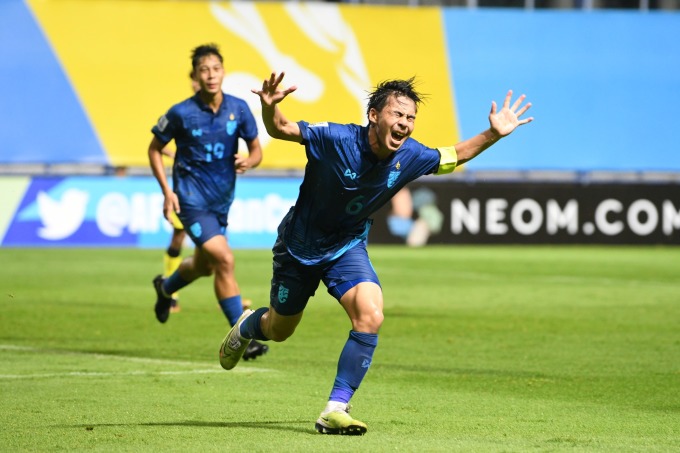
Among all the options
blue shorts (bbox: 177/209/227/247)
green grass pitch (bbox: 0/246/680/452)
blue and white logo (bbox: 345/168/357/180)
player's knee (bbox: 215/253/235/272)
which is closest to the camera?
green grass pitch (bbox: 0/246/680/452)

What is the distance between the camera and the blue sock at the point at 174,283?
12086 mm

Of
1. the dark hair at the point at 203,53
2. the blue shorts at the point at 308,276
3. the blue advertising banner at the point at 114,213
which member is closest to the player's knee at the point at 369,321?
the blue shorts at the point at 308,276

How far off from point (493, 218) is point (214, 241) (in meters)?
17.3

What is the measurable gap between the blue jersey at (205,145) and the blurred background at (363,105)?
14.2 metres

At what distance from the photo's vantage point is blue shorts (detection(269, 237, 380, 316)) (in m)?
7.41

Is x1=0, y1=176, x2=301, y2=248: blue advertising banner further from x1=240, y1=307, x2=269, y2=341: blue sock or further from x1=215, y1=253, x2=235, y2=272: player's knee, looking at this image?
x1=240, y1=307, x2=269, y2=341: blue sock

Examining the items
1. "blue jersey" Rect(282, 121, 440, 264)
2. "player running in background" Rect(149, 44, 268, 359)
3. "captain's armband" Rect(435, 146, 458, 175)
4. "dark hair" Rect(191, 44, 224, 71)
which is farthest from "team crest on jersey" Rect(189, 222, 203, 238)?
"captain's armband" Rect(435, 146, 458, 175)

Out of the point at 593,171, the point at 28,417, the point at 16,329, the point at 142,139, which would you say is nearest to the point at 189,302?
the point at 16,329

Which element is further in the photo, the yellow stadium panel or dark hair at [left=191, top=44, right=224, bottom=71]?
the yellow stadium panel

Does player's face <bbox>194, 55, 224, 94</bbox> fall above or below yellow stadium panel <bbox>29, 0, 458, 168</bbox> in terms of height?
above

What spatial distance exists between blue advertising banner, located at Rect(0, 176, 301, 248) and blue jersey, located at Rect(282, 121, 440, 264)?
718 inches

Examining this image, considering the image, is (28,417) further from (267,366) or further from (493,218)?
(493,218)

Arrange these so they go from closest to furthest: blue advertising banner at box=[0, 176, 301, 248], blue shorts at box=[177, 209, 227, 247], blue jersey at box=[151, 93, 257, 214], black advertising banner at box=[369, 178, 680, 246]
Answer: blue shorts at box=[177, 209, 227, 247] < blue jersey at box=[151, 93, 257, 214] < blue advertising banner at box=[0, 176, 301, 248] < black advertising banner at box=[369, 178, 680, 246]

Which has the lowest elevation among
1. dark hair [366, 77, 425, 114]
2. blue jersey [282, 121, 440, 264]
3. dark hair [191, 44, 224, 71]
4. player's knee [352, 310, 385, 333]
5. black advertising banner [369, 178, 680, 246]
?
black advertising banner [369, 178, 680, 246]
